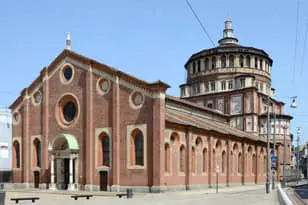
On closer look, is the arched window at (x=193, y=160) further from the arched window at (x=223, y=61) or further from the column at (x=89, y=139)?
the arched window at (x=223, y=61)

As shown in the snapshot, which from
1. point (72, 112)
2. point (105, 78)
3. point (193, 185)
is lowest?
point (193, 185)

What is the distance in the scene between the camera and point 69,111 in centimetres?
4675

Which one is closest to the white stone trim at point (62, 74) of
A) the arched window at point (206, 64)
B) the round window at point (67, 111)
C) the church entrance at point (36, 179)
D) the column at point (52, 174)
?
the round window at point (67, 111)

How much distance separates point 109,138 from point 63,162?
23.0 ft

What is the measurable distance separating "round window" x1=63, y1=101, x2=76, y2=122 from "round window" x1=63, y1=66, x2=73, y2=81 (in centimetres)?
263

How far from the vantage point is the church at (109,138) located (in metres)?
39.3

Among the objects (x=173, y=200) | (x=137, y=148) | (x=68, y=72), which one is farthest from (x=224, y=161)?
(x=173, y=200)

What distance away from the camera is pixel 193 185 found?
44.3 metres

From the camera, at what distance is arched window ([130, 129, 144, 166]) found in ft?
130

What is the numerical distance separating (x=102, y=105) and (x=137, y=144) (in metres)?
5.60

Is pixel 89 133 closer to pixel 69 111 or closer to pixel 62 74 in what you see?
pixel 69 111

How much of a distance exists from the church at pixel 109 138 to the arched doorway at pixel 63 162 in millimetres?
98

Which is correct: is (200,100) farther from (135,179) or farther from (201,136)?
(135,179)

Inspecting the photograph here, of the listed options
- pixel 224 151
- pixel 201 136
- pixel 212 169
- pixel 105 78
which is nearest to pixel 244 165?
pixel 224 151
